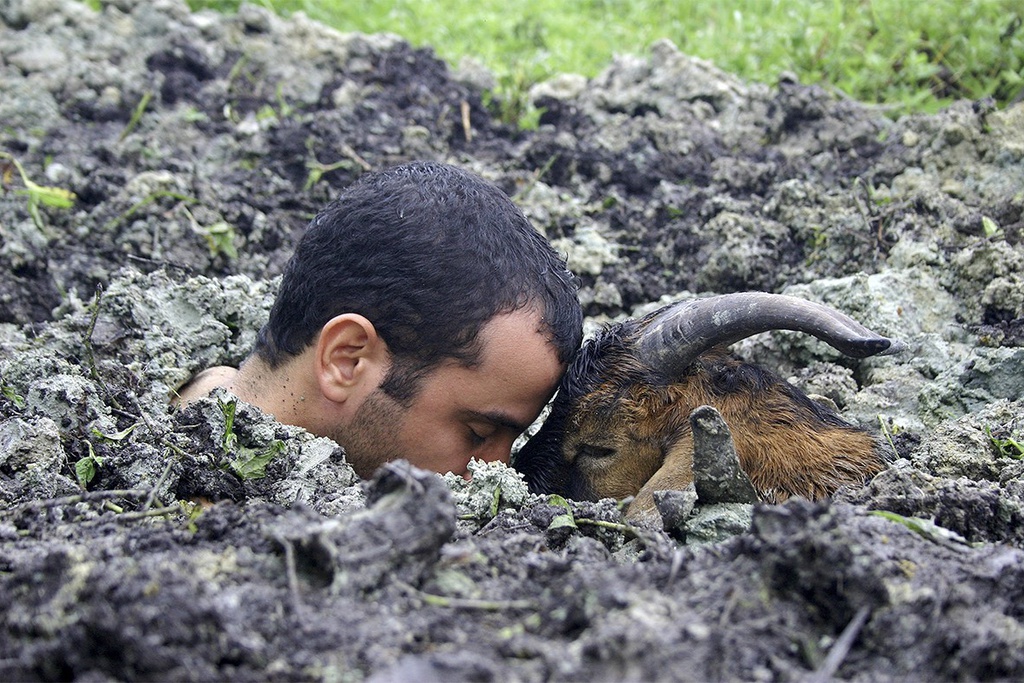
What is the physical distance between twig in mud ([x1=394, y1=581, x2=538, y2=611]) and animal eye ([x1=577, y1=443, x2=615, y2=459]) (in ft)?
6.04

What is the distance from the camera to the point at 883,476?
3.44 m

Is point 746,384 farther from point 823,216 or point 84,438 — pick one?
point 84,438

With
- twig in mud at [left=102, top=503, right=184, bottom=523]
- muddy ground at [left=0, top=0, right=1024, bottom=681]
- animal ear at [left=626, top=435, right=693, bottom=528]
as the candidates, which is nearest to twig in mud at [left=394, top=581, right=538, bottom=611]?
muddy ground at [left=0, top=0, right=1024, bottom=681]

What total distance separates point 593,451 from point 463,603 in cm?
192

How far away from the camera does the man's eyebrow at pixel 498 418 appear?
4184 mm

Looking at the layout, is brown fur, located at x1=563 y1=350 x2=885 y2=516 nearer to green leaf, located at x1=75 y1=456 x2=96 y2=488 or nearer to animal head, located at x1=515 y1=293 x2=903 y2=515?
animal head, located at x1=515 y1=293 x2=903 y2=515

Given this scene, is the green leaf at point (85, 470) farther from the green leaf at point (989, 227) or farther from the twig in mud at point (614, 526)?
the green leaf at point (989, 227)

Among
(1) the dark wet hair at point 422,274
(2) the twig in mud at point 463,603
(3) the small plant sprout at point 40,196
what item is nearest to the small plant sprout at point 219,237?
(3) the small plant sprout at point 40,196

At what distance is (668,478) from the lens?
4.09 m

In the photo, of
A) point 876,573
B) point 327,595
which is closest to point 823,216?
point 876,573

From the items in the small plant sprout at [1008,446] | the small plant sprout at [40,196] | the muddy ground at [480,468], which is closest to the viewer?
the muddy ground at [480,468]

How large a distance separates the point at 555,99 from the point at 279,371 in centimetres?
373

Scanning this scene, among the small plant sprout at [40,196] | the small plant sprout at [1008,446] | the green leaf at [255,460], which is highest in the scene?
the small plant sprout at [1008,446]

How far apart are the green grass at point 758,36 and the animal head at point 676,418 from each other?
3484mm
